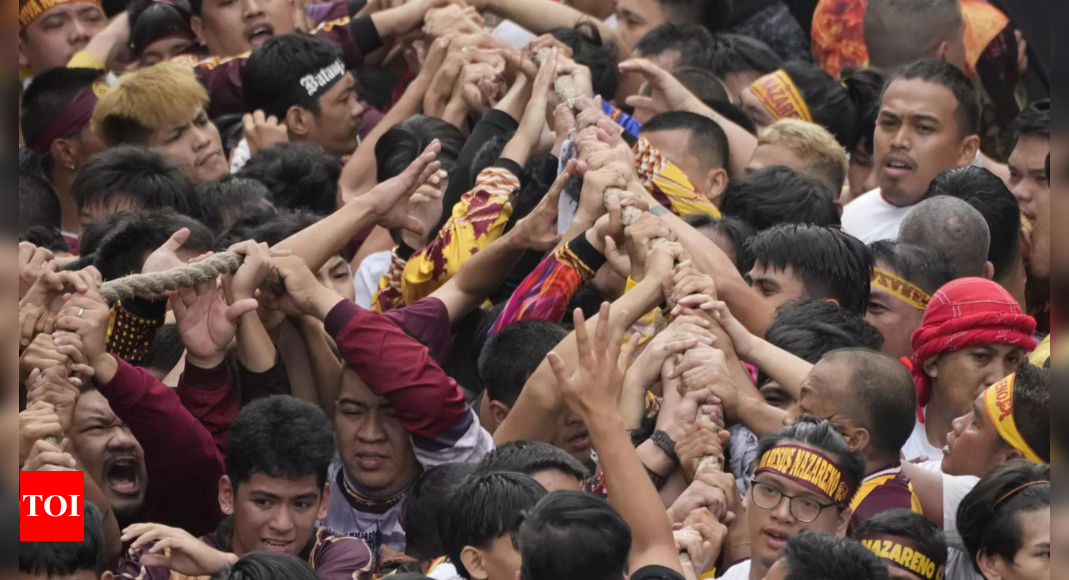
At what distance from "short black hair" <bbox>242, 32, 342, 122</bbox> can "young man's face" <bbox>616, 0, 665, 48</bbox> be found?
1.65m

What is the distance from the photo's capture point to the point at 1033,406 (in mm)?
4531

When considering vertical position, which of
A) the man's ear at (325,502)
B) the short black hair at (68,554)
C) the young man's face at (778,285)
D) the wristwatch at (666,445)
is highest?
the short black hair at (68,554)

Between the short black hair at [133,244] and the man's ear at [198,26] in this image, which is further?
the man's ear at [198,26]

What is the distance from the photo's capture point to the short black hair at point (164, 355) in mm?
5578

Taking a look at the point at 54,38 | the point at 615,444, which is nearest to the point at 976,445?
the point at 615,444

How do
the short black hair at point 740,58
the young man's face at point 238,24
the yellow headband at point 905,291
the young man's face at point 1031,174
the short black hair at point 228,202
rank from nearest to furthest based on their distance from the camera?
the yellow headband at point 905,291
the short black hair at point 228,202
the young man's face at point 1031,174
the short black hair at point 740,58
the young man's face at point 238,24

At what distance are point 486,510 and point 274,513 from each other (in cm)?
80

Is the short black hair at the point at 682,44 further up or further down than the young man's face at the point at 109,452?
further down

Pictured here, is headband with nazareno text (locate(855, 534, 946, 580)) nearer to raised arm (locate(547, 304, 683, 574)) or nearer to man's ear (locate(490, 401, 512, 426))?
raised arm (locate(547, 304, 683, 574))

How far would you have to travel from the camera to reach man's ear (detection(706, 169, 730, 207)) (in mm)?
6816

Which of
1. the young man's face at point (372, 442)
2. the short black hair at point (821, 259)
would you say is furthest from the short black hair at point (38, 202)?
the short black hair at point (821, 259)

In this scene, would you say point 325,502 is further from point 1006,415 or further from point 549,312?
point 1006,415

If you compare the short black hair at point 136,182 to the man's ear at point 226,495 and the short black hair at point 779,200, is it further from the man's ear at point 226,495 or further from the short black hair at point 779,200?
the short black hair at point 779,200

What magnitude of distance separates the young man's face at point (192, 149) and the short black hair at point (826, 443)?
3559 millimetres
